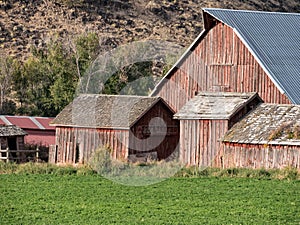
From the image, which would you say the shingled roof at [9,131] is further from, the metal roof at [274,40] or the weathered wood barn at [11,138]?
the metal roof at [274,40]

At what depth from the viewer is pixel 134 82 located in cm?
6825

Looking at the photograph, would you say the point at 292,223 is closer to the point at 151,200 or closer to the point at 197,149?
the point at 151,200

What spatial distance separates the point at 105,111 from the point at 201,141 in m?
6.68

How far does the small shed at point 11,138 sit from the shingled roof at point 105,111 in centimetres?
287

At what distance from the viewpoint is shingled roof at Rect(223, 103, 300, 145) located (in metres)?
37.1

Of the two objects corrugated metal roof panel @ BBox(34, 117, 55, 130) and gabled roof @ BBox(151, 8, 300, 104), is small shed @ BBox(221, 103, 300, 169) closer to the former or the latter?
gabled roof @ BBox(151, 8, 300, 104)

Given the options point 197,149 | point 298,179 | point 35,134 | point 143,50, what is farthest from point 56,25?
point 298,179

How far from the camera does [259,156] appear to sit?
3791 centimetres

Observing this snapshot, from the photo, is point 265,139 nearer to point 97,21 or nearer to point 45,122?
point 45,122

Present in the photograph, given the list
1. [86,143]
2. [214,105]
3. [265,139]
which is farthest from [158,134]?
[265,139]

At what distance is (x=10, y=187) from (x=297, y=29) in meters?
21.3

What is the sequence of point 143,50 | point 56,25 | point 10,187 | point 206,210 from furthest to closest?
point 56,25 < point 143,50 < point 10,187 < point 206,210

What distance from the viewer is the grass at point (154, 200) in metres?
22.9

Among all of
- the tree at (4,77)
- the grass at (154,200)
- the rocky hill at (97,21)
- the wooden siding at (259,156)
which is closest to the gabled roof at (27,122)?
the tree at (4,77)
